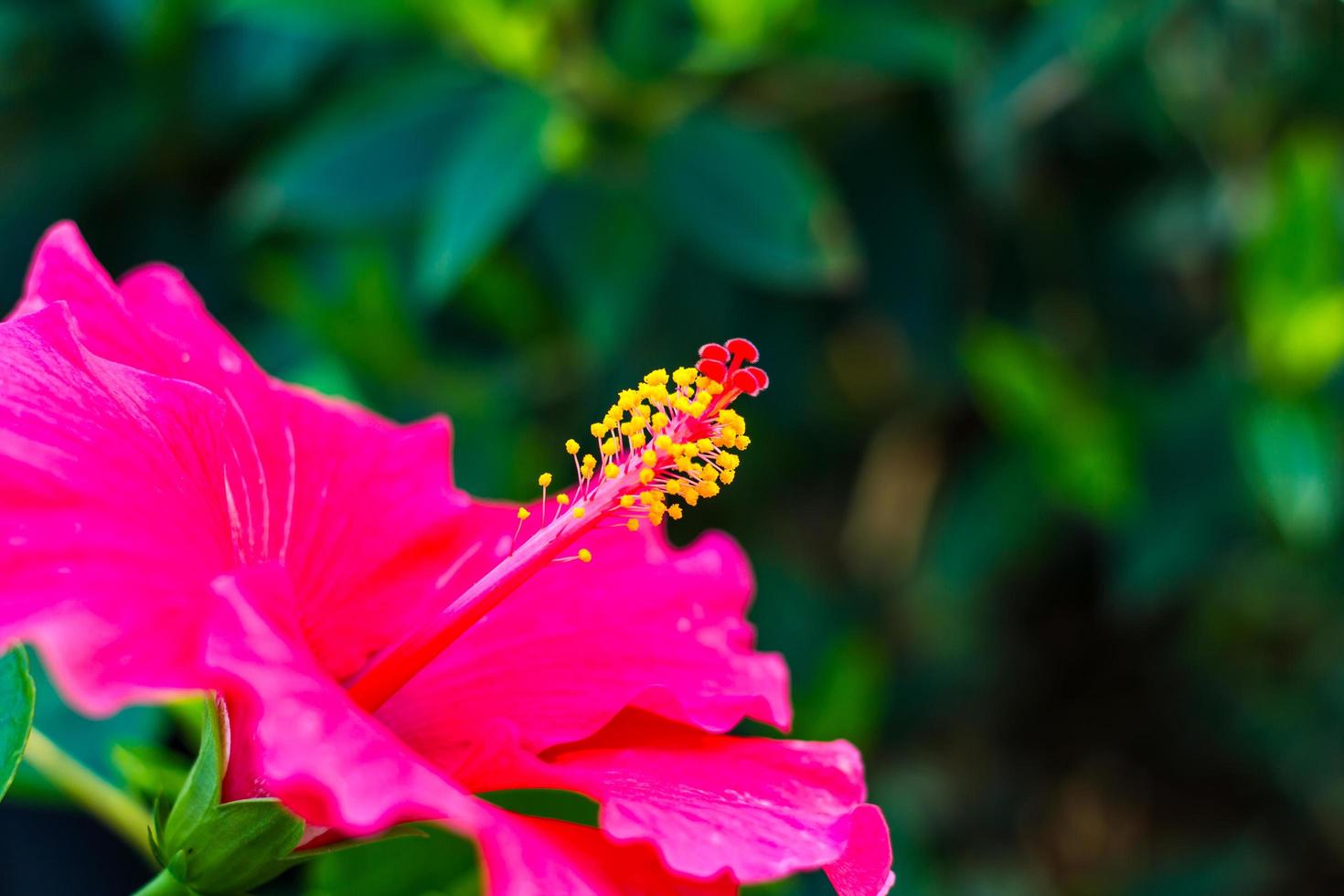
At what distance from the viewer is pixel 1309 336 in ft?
4.80

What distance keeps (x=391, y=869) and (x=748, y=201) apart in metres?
0.73

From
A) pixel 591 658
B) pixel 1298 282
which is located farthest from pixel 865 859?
pixel 1298 282

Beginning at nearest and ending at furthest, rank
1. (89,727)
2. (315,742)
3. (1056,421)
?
1. (315,742)
2. (89,727)
3. (1056,421)

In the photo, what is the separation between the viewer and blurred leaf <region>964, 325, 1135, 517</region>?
62.2 inches

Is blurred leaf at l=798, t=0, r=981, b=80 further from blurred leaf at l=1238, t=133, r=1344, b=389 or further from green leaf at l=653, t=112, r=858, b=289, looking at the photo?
blurred leaf at l=1238, t=133, r=1344, b=389

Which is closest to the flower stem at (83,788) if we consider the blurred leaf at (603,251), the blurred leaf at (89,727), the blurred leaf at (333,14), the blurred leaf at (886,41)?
the blurred leaf at (89,727)

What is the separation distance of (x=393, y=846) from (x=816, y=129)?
1.12 m

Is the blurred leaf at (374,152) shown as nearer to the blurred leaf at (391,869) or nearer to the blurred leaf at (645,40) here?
the blurred leaf at (645,40)

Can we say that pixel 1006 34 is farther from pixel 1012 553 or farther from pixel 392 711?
pixel 392 711

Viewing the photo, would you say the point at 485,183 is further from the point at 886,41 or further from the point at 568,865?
the point at 568,865

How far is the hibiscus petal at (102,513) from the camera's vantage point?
23.3 inches

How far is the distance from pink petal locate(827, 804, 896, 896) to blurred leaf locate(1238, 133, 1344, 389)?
3.24ft

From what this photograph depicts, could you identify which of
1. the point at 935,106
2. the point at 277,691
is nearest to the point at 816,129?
the point at 935,106

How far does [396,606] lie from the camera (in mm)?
827
